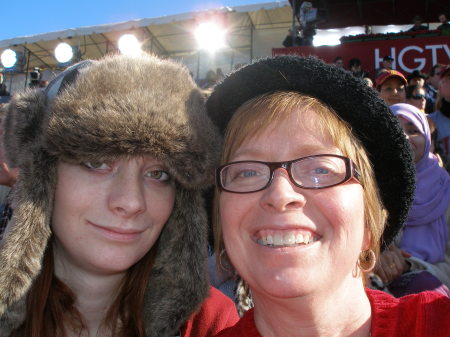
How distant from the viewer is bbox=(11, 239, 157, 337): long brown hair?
156 cm

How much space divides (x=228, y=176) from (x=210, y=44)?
1190cm

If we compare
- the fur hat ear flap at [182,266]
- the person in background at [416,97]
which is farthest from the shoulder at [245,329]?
the person in background at [416,97]

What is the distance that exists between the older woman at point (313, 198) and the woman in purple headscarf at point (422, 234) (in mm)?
1118

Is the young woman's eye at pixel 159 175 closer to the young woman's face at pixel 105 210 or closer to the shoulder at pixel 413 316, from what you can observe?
the young woman's face at pixel 105 210

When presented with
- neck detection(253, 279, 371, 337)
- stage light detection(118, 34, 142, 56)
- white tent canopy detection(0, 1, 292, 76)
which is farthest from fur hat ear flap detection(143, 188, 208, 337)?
stage light detection(118, 34, 142, 56)

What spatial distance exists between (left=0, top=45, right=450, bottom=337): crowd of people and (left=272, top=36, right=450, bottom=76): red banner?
7.10 m

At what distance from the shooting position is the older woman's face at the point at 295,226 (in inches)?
48.3

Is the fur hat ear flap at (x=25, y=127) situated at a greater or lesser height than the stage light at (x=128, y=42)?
lesser

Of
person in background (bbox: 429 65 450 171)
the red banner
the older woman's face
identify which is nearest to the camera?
the older woman's face

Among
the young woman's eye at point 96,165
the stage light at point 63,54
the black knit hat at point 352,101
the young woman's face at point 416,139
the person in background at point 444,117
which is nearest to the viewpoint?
the black knit hat at point 352,101

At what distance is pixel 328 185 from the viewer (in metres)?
1.28

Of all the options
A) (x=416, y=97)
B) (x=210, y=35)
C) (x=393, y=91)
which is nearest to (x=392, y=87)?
(x=393, y=91)

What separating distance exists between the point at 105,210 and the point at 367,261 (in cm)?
103

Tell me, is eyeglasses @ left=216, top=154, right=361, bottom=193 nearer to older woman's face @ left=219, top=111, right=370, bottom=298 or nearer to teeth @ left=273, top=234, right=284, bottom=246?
older woman's face @ left=219, top=111, right=370, bottom=298
